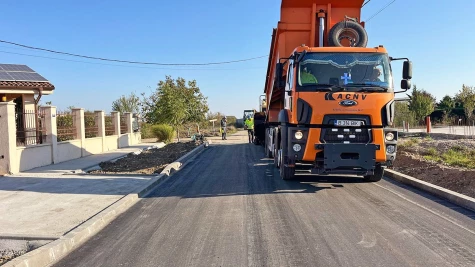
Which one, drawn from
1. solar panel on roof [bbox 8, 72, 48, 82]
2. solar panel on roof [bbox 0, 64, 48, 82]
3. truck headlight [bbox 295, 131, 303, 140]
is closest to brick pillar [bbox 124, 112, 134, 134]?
solar panel on roof [bbox 0, 64, 48, 82]

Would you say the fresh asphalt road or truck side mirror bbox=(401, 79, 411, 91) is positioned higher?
truck side mirror bbox=(401, 79, 411, 91)

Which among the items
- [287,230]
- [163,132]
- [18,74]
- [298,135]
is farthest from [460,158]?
[163,132]

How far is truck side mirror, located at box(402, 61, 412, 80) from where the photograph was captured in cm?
910

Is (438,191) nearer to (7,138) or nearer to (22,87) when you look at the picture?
(7,138)

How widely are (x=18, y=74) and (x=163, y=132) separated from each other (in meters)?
11.3

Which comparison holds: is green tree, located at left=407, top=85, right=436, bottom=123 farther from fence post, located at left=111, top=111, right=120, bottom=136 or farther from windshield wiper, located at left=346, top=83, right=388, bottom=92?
windshield wiper, located at left=346, top=83, right=388, bottom=92

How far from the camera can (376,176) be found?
9789 millimetres

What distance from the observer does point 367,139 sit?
8586 millimetres

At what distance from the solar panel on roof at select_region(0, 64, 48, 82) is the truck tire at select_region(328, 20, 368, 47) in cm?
1351

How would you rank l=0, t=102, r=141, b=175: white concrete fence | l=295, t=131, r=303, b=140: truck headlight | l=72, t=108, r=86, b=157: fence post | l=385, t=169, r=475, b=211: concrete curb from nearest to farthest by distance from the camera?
1. l=385, t=169, r=475, b=211: concrete curb
2. l=295, t=131, r=303, b=140: truck headlight
3. l=0, t=102, r=141, b=175: white concrete fence
4. l=72, t=108, r=86, b=157: fence post

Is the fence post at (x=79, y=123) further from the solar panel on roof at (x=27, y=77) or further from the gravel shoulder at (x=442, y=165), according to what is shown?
the gravel shoulder at (x=442, y=165)

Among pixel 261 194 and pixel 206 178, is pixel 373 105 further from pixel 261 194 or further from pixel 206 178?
pixel 206 178

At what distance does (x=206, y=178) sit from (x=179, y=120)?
18695mm

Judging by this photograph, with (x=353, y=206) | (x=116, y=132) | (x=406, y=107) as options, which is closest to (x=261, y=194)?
(x=353, y=206)
